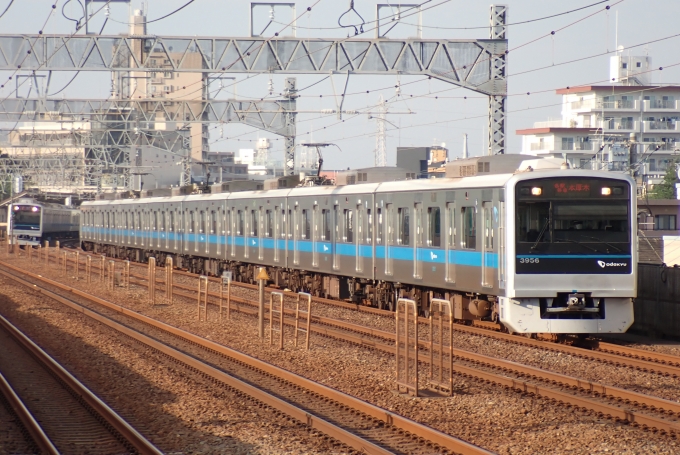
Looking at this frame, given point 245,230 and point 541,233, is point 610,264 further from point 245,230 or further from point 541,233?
point 245,230

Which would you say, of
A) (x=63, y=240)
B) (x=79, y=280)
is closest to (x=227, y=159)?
(x=63, y=240)

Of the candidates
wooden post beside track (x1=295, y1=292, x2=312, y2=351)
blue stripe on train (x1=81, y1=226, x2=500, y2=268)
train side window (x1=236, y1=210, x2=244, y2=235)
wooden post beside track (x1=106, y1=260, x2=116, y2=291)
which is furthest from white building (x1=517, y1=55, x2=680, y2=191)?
wooden post beside track (x1=295, y1=292, x2=312, y2=351)

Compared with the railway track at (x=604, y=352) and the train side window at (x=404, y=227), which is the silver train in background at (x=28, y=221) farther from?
the railway track at (x=604, y=352)

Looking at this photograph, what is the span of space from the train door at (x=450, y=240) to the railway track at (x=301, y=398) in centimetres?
429

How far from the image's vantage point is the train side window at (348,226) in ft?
70.6

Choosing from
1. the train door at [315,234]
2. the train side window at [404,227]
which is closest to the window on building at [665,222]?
the train door at [315,234]

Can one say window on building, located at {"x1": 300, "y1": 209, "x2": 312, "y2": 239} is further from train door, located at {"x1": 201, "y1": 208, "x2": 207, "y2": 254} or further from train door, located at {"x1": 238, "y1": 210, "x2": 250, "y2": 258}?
train door, located at {"x1": 201, "y1": 208, "x2": 207, "y2": 254}

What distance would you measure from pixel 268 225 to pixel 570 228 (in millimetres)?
13827

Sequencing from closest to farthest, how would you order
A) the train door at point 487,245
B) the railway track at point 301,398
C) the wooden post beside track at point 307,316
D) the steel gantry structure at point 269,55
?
the railway track at point 301,398 → the wooden post beside track at point 307,316 → the train door at point 487,245 → the steel gantry structure at point 269,55

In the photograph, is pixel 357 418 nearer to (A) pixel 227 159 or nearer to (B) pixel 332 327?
(B) pixel 332 327

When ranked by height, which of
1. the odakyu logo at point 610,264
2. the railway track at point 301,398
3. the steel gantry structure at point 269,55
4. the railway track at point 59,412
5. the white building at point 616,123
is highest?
the white building at point 616,123

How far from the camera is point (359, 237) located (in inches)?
829

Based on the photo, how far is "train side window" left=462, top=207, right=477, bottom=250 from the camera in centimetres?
1555

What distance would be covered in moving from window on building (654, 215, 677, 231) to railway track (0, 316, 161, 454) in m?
29.7
